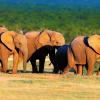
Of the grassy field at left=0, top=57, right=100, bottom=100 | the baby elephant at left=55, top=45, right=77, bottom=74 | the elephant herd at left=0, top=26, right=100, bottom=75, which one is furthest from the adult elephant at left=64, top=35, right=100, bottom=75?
the grassy field at left=0, top=57, right=100, bottom=100

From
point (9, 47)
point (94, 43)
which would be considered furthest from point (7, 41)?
point (94, 43)

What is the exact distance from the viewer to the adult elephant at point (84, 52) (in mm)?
24000

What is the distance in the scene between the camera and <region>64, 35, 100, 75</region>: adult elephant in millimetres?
24000

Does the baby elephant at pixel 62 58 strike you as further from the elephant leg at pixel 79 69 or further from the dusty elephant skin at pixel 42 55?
the dusty elephant skin at pixel 42 55

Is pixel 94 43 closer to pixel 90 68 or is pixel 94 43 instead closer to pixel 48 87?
pixel 90 68

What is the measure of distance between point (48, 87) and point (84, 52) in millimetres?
5361

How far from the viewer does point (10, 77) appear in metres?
22.1

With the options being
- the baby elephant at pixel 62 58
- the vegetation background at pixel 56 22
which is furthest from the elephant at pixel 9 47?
the vegetation background at pixel 56 22

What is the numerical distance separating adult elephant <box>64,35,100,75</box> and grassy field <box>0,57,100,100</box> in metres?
1.81

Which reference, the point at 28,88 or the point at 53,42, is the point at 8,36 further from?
the point at 28,88

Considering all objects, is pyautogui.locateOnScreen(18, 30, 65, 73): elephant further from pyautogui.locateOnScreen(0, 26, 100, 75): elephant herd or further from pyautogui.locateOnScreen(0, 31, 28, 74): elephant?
pyautogui.locateOnScreen(0, 31, 28, 74): elephant

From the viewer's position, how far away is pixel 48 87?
19.1 metres

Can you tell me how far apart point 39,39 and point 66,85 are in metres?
8.02

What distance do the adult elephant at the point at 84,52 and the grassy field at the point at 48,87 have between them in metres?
1.81
